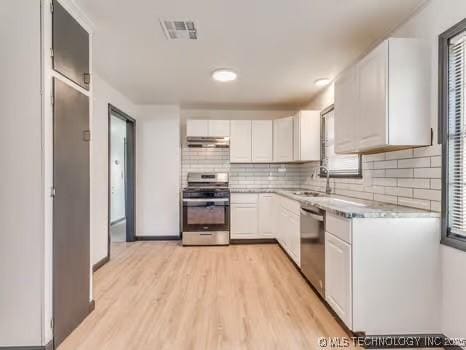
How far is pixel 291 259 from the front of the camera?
401cm

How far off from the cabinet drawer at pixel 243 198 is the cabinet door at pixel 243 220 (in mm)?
52

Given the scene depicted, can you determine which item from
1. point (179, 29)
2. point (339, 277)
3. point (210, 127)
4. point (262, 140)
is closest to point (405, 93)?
point (339, 277)

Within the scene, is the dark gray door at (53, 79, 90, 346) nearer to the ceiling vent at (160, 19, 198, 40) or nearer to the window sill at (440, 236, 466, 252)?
the ceiling vent at (160, 19, 198, 40)

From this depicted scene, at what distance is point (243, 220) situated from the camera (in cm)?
509

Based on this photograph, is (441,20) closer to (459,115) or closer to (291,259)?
(459,115)

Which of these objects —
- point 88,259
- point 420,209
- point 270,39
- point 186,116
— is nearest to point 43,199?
point 88,259

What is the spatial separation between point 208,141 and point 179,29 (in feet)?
9.17

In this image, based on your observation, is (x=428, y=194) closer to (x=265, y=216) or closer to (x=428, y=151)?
(x=428, y=151)

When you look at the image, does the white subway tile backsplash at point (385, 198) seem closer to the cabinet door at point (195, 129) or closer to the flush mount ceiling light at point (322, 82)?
the flush mount ceiling light at point (322, 82)

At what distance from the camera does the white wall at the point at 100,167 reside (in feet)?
12.1

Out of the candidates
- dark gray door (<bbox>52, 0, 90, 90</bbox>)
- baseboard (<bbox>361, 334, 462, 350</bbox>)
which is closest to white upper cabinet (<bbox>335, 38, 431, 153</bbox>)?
baseboard (<bbox>361, 334, 462, 350</bbox>)

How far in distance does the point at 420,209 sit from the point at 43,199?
104 inches

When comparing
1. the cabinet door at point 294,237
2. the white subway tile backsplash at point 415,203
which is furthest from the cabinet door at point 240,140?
the white subway tile backsplash at point 415,203

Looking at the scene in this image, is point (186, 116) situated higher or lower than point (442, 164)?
higher
